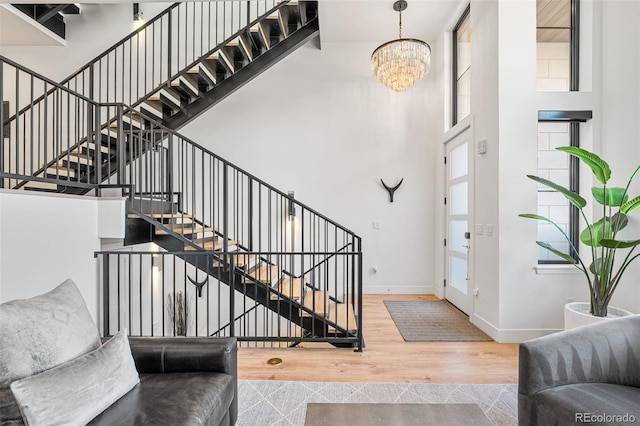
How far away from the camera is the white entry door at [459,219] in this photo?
12.8ft

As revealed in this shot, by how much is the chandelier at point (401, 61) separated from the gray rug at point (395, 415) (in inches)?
140

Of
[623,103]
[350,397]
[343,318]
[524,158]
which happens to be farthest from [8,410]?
[623,103]

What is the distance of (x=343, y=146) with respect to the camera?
16.9ft

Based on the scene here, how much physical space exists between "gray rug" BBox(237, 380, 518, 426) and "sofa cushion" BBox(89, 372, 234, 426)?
1.87ft

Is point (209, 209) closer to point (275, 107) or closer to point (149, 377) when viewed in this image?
point (275, 107)

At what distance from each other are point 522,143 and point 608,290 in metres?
1.46

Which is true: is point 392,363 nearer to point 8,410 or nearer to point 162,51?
point 8,410

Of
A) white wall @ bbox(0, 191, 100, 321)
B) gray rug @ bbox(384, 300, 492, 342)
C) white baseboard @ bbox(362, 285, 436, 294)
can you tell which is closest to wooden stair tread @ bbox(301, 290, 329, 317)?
gray rug @ bbox(384, 300, 492, 342)

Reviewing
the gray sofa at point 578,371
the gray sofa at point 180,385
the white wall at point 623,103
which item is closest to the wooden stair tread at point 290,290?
the gray sofa at point 180,385

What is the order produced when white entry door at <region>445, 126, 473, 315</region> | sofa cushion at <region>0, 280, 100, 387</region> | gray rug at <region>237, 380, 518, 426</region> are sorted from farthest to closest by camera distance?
white entry door at <region>445, 126, 473, 315</region> → gray rug at <region>237, 380, 518, 426</region> → sofa cushion at <region>0, 280, 100, 387</region>

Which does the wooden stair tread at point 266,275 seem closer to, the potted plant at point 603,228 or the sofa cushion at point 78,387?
the sofa cushion at point 78,387

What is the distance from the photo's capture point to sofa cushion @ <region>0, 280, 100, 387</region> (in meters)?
1.20

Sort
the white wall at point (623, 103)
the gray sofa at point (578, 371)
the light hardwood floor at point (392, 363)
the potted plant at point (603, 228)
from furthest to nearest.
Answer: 1. the white wall at point (623, 103)
2. the light hardwood floor at point (392, 363)
3. the potted plant at point (603, 228)
4. the gray sofa at point (578, 371)

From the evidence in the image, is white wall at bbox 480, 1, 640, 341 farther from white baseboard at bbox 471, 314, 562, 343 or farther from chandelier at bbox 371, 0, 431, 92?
chandelier at bbox 371, 0, 431, 92
